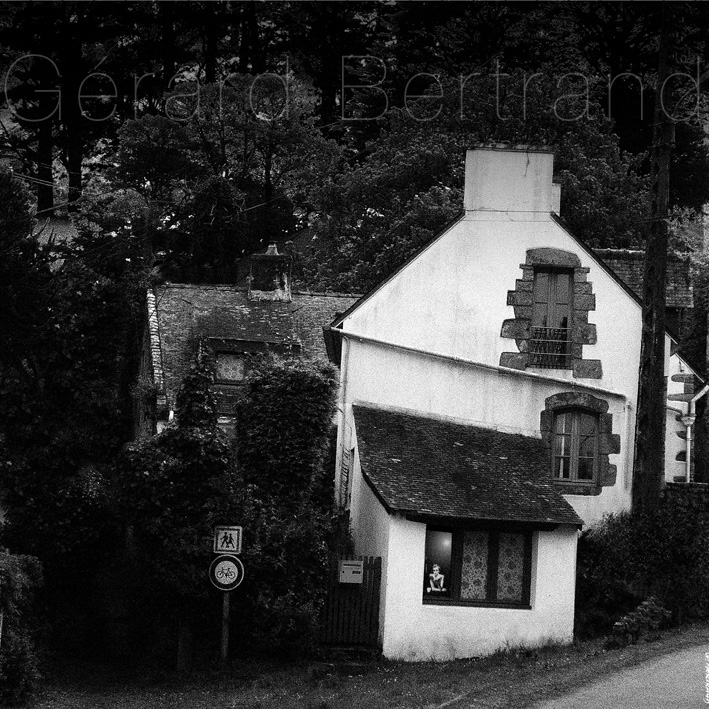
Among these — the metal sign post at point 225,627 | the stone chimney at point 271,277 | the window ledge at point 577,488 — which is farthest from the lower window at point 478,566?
the stone chimney at point 271,277

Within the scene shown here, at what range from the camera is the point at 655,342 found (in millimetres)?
28516

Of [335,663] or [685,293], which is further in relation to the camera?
[685,293]

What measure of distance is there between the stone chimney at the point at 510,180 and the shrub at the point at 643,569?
6.85 m

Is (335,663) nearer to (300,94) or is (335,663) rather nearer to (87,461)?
(87,461)

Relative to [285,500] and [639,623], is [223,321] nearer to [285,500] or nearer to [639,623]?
[285,500]

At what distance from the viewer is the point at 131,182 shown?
54531mm

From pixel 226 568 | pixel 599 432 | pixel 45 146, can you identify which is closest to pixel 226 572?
pixel 226 568

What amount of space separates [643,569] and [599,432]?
3397mm

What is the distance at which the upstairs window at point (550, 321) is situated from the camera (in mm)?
29172

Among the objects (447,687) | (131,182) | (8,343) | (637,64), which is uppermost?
(637,64)

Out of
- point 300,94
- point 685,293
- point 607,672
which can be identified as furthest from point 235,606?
point 300,94

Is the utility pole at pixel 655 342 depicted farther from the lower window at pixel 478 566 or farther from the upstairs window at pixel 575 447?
the lower window at pixel 478 566

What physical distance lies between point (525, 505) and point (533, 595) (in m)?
1.66

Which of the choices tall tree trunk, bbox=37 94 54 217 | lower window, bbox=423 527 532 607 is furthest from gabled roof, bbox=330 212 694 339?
tall tree trunk, bbox=37 94 54 217
